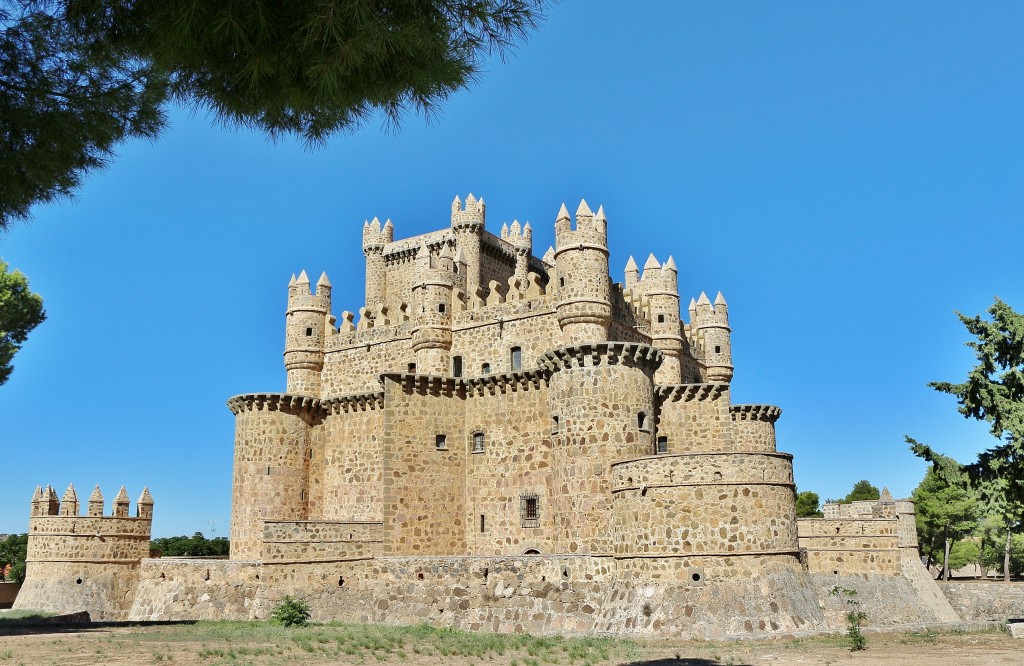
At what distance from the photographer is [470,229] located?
137ft

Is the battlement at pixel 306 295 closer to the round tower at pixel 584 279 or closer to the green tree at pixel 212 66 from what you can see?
the round tower at pixel 584 279

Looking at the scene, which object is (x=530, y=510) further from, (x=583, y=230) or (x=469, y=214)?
(x=469, y=214)

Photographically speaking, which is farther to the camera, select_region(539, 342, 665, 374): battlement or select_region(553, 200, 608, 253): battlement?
select_region(553, 200, 608, 253): battlement

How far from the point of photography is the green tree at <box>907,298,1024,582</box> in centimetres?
2259

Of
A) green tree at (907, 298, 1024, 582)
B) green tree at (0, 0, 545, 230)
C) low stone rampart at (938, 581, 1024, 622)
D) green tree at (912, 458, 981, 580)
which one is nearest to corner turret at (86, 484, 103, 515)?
green tree at (0, 0, 545, 230)

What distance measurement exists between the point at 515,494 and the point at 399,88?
2122 centimetres

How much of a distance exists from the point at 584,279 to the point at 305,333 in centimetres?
1462

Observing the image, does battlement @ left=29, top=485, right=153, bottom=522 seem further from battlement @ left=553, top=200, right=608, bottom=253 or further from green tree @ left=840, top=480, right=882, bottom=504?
green tree @ left=840, top=480, right=882, bottom=504

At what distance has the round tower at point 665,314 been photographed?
3697 centimetres

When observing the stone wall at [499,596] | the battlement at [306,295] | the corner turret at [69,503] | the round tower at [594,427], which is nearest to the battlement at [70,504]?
the corner turret at [69,503]

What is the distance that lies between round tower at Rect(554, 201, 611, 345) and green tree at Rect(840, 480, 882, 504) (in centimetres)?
5498

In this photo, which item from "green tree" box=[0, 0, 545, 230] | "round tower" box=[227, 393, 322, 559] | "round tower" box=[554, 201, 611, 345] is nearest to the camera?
"green tree" box=[0, 0, 545, 230]

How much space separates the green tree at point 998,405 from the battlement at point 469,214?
928 inches

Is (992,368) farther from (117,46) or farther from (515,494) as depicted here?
(117,46)
